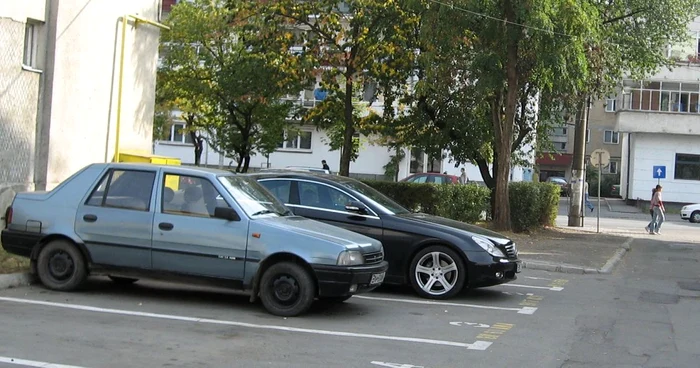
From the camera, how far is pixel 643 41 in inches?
966

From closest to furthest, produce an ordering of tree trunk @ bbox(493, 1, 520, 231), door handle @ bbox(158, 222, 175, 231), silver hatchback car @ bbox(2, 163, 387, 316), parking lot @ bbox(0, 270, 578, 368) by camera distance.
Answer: parking lot @ bbox(0, 270, 578, 368) < silver hatchback car @ bbox(2, 163, 387, 316) < door handle @ bbox(158, 222, 175, 231) < tree trunk @ bbox(493, 1, 520, 231)

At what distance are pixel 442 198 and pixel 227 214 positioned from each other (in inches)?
477

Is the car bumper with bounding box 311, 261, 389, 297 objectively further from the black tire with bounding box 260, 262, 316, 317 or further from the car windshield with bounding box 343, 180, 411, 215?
the car windshield with bounding box 343, 180, 411, 215

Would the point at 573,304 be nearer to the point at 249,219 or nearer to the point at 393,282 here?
the point at 393,282

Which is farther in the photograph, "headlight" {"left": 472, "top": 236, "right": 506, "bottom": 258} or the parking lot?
"headlight" {"left": 472, "top": 236, "right": 506, "bottom": 258}

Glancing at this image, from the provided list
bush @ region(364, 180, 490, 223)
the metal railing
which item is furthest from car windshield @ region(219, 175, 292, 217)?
the metal railing

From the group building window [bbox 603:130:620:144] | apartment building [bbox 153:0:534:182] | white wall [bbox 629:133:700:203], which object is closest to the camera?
white wall [bbox 629:133:700:203]

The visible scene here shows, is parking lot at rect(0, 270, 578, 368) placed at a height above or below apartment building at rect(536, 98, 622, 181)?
below

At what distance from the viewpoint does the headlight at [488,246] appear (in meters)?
10.6

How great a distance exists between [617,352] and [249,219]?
3977 millimetres

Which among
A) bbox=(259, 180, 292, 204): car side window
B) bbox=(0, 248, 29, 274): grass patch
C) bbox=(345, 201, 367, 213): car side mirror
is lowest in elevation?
bbox=(0, 248, 29, 274): grass patch

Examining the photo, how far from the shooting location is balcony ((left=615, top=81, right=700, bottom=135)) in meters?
46.3

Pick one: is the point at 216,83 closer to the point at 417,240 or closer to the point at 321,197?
the point at 321,197

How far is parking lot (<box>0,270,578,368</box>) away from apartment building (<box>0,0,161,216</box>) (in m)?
4.87
